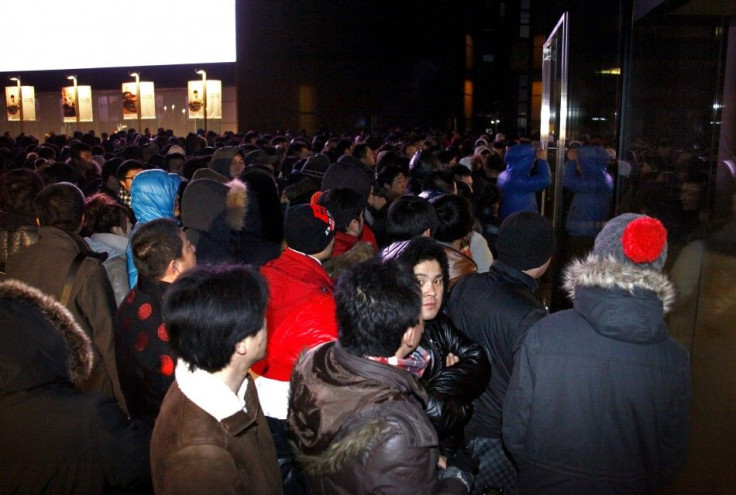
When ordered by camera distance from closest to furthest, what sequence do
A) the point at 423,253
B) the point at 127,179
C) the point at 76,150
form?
the point at 423,253, the point at 127,179, the point at 76,150

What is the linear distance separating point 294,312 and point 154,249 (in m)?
0.71

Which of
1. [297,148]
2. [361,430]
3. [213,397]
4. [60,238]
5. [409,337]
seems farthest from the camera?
[297,148]

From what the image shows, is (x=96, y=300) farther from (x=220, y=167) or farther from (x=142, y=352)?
(x=220, y=167)

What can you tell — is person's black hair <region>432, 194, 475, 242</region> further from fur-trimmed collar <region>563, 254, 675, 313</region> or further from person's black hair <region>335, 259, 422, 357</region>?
person's black hair <region>335, 259, 422, 357</region>

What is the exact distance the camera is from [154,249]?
9.28ft

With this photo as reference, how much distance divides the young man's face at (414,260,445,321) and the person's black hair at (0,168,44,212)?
2.96 meters

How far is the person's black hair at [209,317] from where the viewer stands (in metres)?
1.90

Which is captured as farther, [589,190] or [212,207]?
[589,190]

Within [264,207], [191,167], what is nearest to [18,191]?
[264,207]

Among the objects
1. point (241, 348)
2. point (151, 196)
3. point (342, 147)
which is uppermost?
point (342, 147)

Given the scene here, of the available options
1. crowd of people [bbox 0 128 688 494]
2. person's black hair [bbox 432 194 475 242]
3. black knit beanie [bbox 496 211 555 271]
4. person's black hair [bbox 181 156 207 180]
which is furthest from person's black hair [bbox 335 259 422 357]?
person's black hair [bbox 181 156 207 180]

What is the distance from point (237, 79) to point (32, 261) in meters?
21.8

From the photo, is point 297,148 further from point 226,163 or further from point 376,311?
point 376,311

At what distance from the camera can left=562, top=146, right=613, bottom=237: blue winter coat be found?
4.69 m
